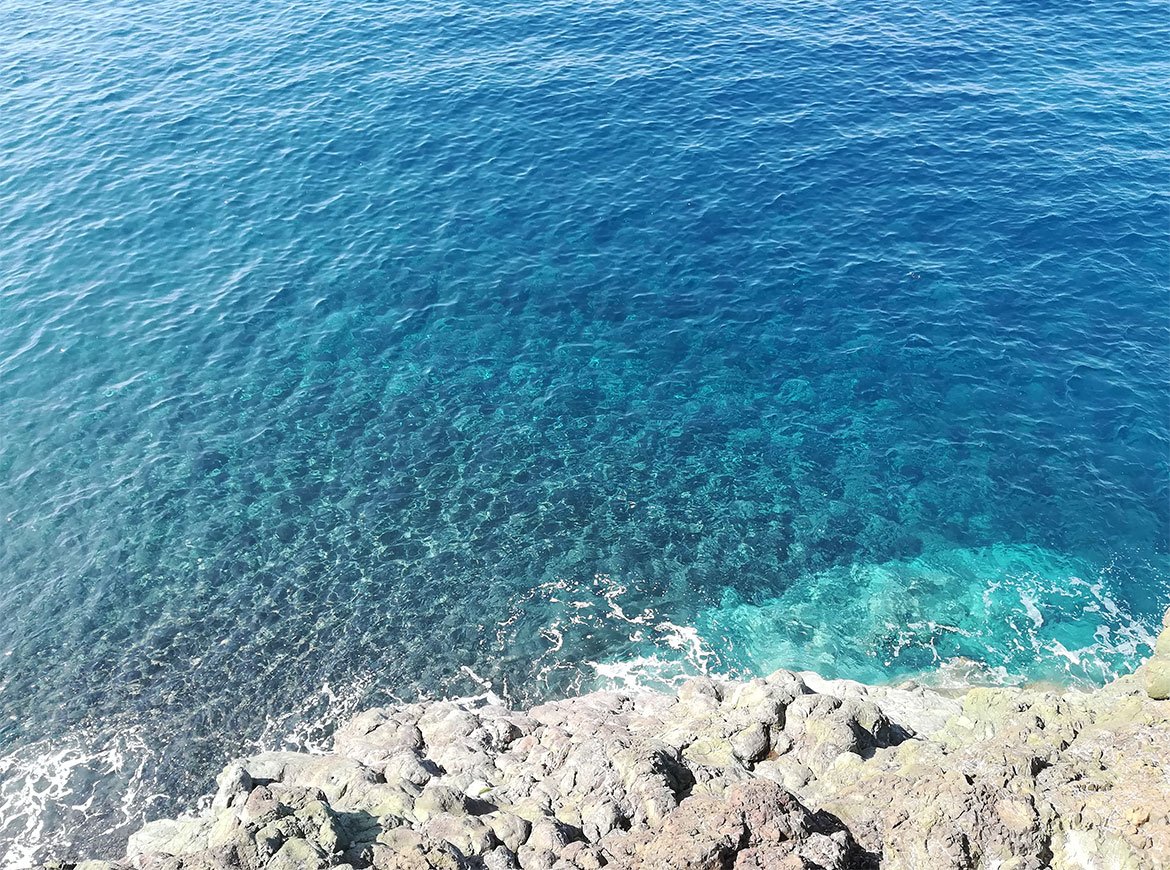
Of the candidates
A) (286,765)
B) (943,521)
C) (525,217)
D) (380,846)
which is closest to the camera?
(380,846)

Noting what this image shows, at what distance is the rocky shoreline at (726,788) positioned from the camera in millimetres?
20219

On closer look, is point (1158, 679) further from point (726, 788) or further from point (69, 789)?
point (69, 789)

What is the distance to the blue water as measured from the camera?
3656 cm

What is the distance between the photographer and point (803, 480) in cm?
4312

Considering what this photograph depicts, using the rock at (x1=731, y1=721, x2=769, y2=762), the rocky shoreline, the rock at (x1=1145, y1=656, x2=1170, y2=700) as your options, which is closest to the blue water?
the rocky shoreline

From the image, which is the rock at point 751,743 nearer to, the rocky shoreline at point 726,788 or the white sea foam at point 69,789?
the rocky shoreline at point 726,788

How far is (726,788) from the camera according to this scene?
22797mm

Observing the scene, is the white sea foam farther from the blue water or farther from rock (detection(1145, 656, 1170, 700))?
rock (detection(1145, 656, 1170, 700))

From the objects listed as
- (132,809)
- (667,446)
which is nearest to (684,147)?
(667,446)

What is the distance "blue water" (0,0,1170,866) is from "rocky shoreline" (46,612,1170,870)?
5336 mm

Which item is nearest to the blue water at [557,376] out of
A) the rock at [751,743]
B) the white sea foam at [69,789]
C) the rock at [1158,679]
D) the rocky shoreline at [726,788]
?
the white sea foam at [69,789]

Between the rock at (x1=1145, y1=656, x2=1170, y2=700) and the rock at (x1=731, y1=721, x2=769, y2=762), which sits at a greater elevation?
the rock at (x1=1145, y1=656, x2=1170, y2=700)

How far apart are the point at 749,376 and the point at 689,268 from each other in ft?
33.7

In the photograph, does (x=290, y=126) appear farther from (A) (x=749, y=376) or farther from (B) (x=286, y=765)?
(B) (x=286, y=765)
